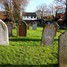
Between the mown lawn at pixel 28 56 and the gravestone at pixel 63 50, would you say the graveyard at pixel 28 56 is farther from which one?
the gravestone at pixel 63 50

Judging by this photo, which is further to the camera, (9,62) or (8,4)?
(8,4)

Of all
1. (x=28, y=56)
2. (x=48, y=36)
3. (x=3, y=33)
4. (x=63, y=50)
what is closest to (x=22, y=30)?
(x=48, y=36)

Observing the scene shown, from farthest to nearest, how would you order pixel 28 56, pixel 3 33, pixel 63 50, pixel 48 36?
pixel 48 36 < pixel 3 33 < pixel 28 56 < pixel 63 50

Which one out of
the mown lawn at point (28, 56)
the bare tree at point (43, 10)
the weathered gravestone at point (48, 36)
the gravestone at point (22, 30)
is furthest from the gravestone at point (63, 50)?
the bare tree at point (43, 10)

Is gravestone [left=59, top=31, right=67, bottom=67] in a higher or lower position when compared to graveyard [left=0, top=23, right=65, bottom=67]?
higher

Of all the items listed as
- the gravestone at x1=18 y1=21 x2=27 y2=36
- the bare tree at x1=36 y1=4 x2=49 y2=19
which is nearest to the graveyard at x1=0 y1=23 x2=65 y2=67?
the gravestone at x1=18 y1=21 x2=27 y2=36

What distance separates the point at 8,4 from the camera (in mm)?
49188

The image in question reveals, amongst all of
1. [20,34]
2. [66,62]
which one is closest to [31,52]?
[66,62]

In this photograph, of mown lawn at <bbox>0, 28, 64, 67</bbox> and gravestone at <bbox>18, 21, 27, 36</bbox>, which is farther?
gravestone at <bbox>18, 21, 27, 36</bbox>

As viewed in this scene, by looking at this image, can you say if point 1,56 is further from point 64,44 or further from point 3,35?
point 64,44

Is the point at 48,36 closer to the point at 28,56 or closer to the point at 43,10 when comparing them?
the point at 28,56

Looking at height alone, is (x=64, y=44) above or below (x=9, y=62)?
above

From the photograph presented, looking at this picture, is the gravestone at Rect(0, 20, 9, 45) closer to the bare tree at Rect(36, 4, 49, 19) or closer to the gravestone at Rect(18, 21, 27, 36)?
the gravestone at Rect(18, 21, 27, 36)

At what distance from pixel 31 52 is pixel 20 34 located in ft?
25.8
